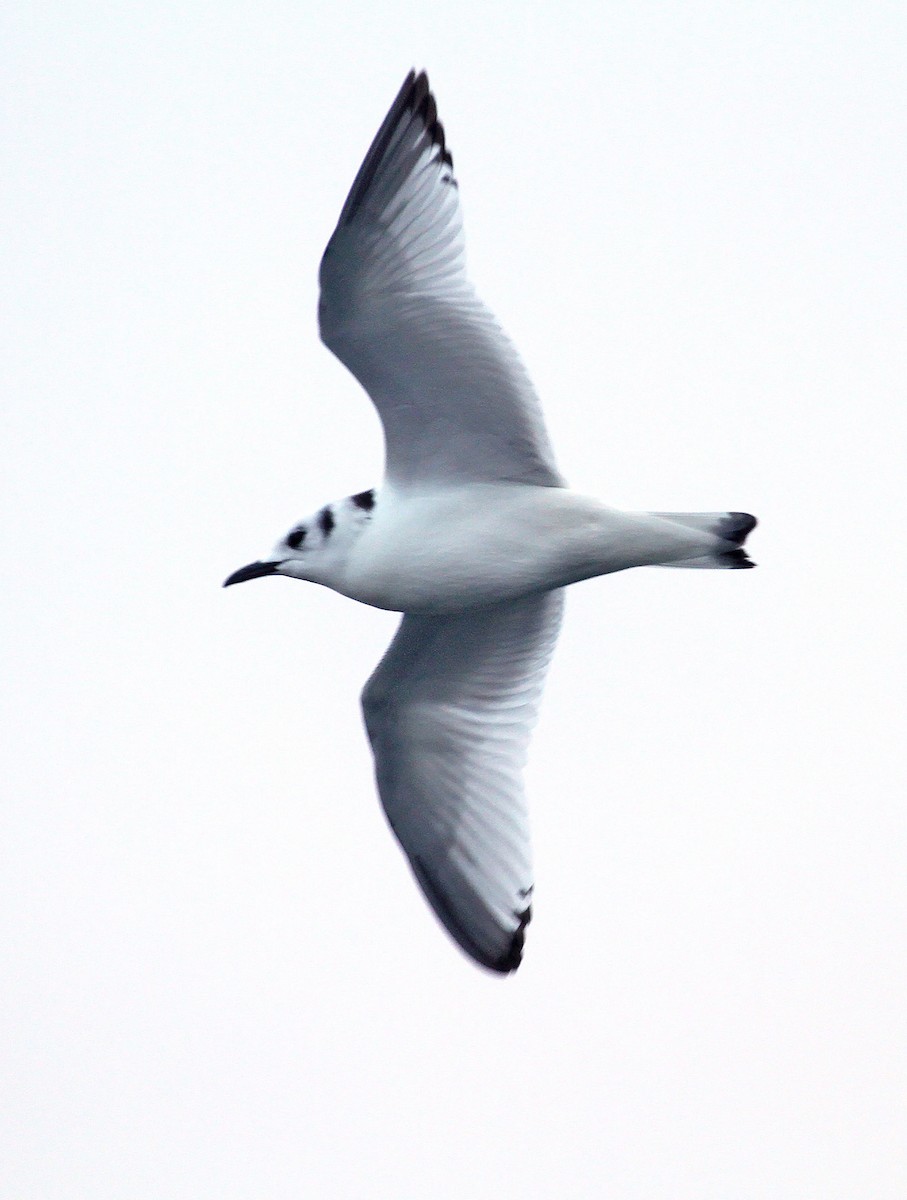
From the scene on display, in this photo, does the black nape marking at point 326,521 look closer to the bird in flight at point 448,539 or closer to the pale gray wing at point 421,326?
the bird in flight at point 448,539

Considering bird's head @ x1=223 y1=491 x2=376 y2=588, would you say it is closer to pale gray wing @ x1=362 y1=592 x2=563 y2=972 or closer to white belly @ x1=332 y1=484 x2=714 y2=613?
white belly @ x1=332 y1=484 x2=714 y2=613

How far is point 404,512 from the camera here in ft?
25.9

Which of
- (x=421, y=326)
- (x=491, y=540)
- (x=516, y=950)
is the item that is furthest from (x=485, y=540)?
(x=516, y=950)

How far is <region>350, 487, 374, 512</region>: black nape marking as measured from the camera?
7941mm

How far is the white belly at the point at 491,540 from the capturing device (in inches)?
309

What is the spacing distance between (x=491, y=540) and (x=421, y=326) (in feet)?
2.92

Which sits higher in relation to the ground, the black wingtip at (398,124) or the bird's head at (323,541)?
the black wingtip at (398,124)

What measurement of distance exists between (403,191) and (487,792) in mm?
2668

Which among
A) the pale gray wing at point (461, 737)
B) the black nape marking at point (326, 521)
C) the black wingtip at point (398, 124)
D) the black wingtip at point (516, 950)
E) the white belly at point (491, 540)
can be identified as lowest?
the black wingtip at point (516, 950)

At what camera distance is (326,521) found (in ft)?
26.2

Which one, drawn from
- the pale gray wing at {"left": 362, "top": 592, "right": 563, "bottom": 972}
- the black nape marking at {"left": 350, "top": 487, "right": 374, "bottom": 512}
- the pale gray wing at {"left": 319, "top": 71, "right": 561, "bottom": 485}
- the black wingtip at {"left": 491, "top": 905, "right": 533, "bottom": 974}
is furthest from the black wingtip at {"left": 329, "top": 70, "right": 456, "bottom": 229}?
the black wingtip at {"left": 491, "top": 905, "right": 533, "bottom": 974}

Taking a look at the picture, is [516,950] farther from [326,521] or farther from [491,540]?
[326,521]

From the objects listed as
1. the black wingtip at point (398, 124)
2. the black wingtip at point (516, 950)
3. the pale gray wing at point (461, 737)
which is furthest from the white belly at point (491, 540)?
the black wingtip at point (516, 950)

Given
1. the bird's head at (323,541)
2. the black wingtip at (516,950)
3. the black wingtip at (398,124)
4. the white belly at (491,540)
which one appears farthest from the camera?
the black wingtip at (516,950)
